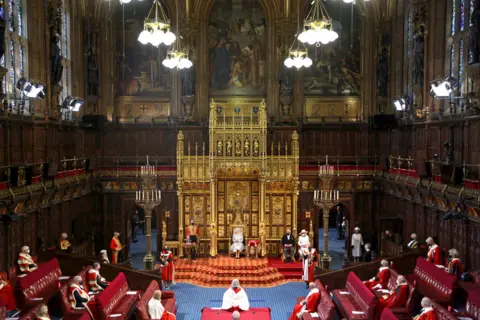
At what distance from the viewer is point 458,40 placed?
19.3 metres

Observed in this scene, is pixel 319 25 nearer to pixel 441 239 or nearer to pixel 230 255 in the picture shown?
pixel 441 239

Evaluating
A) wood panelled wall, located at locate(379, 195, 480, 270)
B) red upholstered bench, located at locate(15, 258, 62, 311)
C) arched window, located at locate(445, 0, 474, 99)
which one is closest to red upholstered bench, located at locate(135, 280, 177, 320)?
red upholstered bench, located at locate(15, 258, 62, 311)

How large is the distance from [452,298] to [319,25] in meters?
7.74

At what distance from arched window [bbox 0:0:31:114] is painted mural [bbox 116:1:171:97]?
856 cm

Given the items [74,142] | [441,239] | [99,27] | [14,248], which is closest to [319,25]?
[441,239]

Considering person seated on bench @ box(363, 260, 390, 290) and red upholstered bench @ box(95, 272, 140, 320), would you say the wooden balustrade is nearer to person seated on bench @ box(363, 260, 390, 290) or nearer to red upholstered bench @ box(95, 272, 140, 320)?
red upholstered bench @ box(95, 272, 140, 320)

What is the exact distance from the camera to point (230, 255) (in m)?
22.6

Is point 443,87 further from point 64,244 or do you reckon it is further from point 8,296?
point 8,296

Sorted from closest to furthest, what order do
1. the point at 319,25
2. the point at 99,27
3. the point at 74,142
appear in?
the point at 319,25 → the point at 74,142 → the point at 99,27

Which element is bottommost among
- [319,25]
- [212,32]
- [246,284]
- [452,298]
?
[246,284]

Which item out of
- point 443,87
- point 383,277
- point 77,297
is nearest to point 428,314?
point 383,277

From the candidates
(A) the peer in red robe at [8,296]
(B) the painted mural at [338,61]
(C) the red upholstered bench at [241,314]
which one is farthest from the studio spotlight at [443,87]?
(A) the peer in red robe at [8,296]

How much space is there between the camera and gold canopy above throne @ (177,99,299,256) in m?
22.9

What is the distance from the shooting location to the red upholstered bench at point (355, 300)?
1281 centimetres
